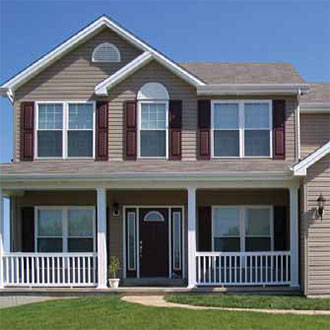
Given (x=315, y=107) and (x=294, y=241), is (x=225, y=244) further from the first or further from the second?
(x=315, y=107)

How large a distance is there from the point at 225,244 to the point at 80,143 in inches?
191

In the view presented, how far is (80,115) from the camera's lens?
641 inches

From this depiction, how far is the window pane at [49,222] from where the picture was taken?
16703 mm

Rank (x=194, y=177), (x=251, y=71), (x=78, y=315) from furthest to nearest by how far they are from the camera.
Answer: (x=251, y=71), (x=194, y=177), (x=78, y=315)

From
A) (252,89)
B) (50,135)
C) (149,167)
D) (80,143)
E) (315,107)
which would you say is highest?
(252,89)

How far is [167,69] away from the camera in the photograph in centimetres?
1623

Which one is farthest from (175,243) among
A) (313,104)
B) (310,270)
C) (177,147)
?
(313,104)

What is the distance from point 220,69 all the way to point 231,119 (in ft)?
8.07

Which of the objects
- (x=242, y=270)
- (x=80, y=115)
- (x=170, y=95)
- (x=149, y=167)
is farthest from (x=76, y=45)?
(x=242, y=270)

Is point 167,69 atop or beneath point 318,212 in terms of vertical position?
atop

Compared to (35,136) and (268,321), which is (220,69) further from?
(268,321)

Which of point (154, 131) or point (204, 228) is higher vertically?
point (154, 131)

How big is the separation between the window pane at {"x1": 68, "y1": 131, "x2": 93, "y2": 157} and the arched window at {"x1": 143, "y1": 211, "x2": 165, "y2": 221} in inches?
95.0

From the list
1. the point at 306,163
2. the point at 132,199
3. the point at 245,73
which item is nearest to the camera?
the point at 306,163
